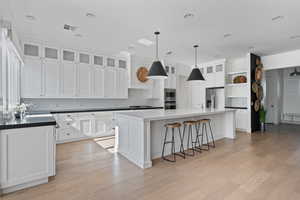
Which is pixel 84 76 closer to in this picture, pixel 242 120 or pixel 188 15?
pixel 188 15

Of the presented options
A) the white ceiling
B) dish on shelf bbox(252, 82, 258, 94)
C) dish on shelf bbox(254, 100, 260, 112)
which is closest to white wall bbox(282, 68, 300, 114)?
dish on shelf bbox(254, 100, 260, 112)

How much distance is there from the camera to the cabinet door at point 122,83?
18.8 feet

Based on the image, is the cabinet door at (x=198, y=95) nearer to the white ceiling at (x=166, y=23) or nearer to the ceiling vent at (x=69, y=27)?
the white ceiling at (x=166, y=23)

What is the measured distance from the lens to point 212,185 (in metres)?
2.31

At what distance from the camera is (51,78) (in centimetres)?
457

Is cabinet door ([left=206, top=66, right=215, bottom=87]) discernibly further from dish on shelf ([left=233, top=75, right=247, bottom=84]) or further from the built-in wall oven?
the built-in wall oven

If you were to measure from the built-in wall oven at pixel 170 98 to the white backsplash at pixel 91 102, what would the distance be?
0.36 metres

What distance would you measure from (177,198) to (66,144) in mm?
3560

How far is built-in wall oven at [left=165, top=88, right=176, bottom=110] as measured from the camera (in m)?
6.74

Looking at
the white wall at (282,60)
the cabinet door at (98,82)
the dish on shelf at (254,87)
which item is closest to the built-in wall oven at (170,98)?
the cabinet door at (98,82)

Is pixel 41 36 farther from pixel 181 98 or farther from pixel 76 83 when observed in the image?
pixel 181 98

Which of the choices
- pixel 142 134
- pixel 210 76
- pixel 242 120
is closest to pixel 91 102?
pixel 142 134

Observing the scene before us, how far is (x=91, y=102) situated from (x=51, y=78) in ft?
4.64

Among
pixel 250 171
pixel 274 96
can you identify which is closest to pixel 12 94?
pixel 250 171
